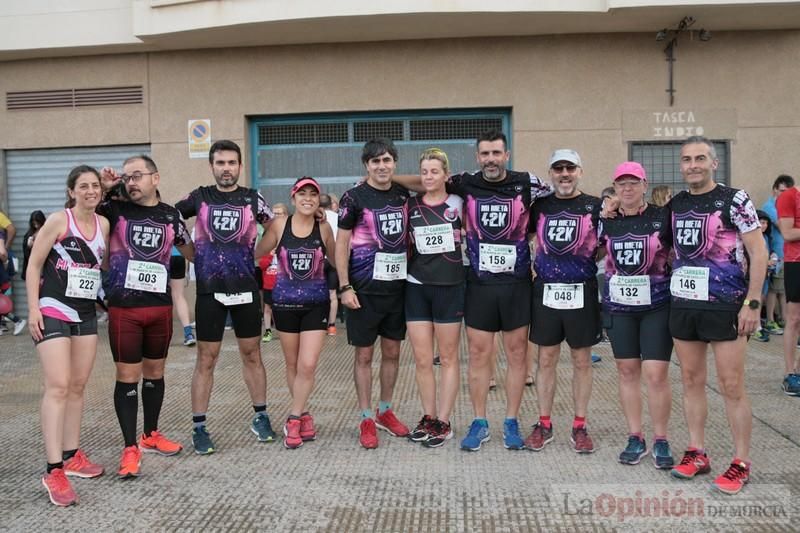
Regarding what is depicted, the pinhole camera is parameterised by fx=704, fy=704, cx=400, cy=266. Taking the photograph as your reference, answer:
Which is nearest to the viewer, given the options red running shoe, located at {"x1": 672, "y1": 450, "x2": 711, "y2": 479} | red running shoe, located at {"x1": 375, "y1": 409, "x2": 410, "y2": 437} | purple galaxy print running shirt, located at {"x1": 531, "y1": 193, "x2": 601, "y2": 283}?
red running shoe, located at {"x1": 672, "y1": 450, "x2": 711, "y2": 479}

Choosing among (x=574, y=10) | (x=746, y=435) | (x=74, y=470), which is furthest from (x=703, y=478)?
(x=574, y=10)

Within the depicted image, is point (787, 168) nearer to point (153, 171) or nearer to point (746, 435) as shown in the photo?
point (746, 435)

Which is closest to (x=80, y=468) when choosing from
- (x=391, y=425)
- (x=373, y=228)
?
A: (x=391, y=425)

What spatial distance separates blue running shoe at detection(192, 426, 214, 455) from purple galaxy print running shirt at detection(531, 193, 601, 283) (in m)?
2.43

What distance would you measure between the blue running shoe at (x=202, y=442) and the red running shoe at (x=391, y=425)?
3.87 feet

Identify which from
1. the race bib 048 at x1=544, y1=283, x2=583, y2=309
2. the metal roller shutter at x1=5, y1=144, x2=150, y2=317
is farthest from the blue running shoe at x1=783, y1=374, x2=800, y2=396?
the metal roller shutter at x1=5, y1=144, x2=150, y2=317

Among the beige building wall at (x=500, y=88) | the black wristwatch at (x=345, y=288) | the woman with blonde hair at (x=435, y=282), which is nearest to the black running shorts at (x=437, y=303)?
the woman with blonde hair at (x=435, y=282)

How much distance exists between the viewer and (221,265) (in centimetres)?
460

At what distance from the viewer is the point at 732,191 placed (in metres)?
3.90

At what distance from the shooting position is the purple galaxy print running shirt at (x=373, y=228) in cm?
473

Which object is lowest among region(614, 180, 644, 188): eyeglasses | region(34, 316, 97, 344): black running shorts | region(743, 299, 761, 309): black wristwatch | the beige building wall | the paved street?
the paved street

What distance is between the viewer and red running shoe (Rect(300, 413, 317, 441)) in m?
4.80

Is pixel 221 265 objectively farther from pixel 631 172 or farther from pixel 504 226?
pixel 631 172

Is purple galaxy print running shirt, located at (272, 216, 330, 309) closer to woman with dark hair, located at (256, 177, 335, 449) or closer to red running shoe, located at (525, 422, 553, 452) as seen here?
woman with dark hair, located at (256, 177, 335, 449)
